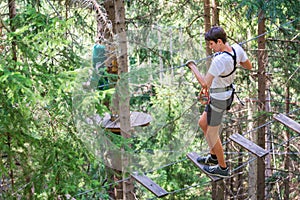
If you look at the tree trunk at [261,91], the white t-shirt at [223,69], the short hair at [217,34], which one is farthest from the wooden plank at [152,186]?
the tree trunk at [261,91]

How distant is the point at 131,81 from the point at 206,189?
24.0ft

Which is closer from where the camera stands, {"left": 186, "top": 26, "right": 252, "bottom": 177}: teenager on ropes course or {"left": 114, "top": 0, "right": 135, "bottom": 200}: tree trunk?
{"left": 186, "top": 26, "right": 252, "bottom": 177}: teenager on ropes course

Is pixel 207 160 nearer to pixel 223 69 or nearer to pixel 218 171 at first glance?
pixel 218 171

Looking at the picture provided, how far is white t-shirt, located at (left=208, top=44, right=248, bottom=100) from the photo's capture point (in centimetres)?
274

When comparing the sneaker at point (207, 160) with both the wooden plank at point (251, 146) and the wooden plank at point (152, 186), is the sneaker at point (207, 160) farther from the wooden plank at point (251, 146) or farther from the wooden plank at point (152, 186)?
the wooden plank at point (251, 146)

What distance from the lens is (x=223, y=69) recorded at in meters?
2.76

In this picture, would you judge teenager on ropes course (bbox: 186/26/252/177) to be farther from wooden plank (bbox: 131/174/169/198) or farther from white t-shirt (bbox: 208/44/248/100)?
wooden plank (bbox: 131/174/169/198)

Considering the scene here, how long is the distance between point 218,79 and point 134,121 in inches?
41.4

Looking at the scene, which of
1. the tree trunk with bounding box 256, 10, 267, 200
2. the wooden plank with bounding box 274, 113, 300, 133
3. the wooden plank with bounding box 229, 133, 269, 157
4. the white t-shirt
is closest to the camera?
the white t-shirt

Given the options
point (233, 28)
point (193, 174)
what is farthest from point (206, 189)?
point (233, 28)

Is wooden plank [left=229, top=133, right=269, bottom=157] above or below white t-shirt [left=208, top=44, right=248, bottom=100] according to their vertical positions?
below

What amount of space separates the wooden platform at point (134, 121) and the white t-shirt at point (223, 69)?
30.1 inches

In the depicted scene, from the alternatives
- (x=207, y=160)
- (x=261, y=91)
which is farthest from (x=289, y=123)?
(x=261, y=91)

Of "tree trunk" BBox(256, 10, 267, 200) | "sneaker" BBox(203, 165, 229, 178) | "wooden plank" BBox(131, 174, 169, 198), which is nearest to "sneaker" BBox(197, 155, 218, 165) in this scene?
"sneaker" BBox(203, 165, 229, 178)
